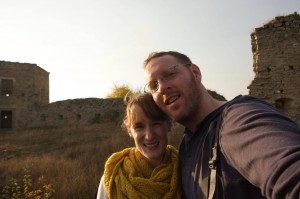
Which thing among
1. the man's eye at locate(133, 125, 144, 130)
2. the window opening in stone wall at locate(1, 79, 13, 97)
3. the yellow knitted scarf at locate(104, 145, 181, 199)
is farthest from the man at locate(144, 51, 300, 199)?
the window opening in stone wall at locate(1, 79, 13, 97)

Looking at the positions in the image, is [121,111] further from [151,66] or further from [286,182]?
[286,182]

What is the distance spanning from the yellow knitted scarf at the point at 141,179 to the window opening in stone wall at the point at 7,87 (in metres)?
23.9

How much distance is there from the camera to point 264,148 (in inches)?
46.1

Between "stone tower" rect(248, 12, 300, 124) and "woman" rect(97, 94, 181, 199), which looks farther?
"stone tower" rect(248, 12, 300, 124)

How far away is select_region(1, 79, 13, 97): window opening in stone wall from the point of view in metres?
23.4

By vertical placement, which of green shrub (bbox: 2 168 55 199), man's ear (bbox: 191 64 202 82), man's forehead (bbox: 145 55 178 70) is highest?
man's forehead (bbox: 145 55 178 70)

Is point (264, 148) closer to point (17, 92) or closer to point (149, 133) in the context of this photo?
point (149, 133)

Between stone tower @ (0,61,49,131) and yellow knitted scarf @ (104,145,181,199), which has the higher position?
stone tower @ (0,61,49,131)

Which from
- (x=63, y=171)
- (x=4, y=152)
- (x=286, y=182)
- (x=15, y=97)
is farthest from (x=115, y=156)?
(x=15, y=97)

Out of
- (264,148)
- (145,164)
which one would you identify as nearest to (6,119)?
(145,164)

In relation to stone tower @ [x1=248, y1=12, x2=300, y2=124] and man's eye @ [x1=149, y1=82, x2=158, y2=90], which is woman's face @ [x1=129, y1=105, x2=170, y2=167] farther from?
stone tower @ [x1=248, y1=12, x2=300, y2=124]

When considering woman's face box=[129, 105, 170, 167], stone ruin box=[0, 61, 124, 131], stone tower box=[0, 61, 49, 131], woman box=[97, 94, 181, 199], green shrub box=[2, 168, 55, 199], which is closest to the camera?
woman box=[97, 94, 181, 199]

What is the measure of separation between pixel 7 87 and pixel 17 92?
0.84 meters

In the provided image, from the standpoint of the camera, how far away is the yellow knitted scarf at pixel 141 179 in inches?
87.2
